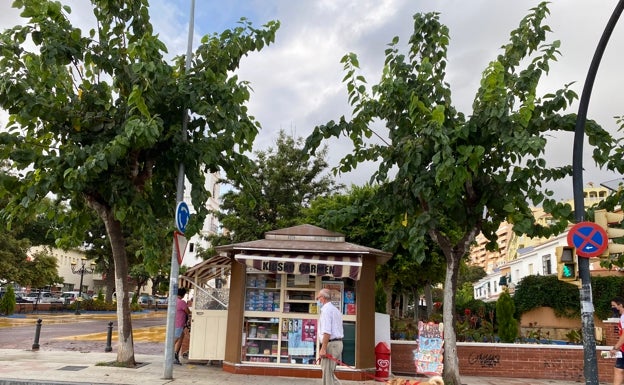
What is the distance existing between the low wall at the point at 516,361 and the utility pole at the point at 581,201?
5.37m

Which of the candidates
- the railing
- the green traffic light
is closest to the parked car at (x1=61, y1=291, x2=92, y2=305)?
the railing

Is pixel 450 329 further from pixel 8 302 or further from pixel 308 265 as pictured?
pixel 8 302

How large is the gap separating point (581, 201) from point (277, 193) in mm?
19946

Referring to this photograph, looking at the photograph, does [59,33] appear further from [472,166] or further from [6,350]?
[6,350]

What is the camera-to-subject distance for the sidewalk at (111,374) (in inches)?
396

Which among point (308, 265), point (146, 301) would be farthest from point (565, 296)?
point (146, 301)

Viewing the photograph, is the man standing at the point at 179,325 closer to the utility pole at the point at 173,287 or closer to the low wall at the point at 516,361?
the utility pole at the point at 173,287

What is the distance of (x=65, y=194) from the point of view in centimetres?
1158

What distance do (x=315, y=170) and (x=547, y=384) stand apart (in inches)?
743

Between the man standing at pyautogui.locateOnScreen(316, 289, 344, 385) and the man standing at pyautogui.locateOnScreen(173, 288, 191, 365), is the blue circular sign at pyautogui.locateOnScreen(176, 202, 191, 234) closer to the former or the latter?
the man standing at pyautogui.locateOnScreen(173, 288, 191, 365)

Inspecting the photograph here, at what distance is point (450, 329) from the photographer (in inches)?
452

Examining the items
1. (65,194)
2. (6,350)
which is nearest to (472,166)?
(65,194)

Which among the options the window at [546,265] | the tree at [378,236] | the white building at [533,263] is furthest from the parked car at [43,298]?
the window at [546,265]

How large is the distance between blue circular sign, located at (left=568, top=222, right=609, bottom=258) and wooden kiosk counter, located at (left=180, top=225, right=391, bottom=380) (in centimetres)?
436
